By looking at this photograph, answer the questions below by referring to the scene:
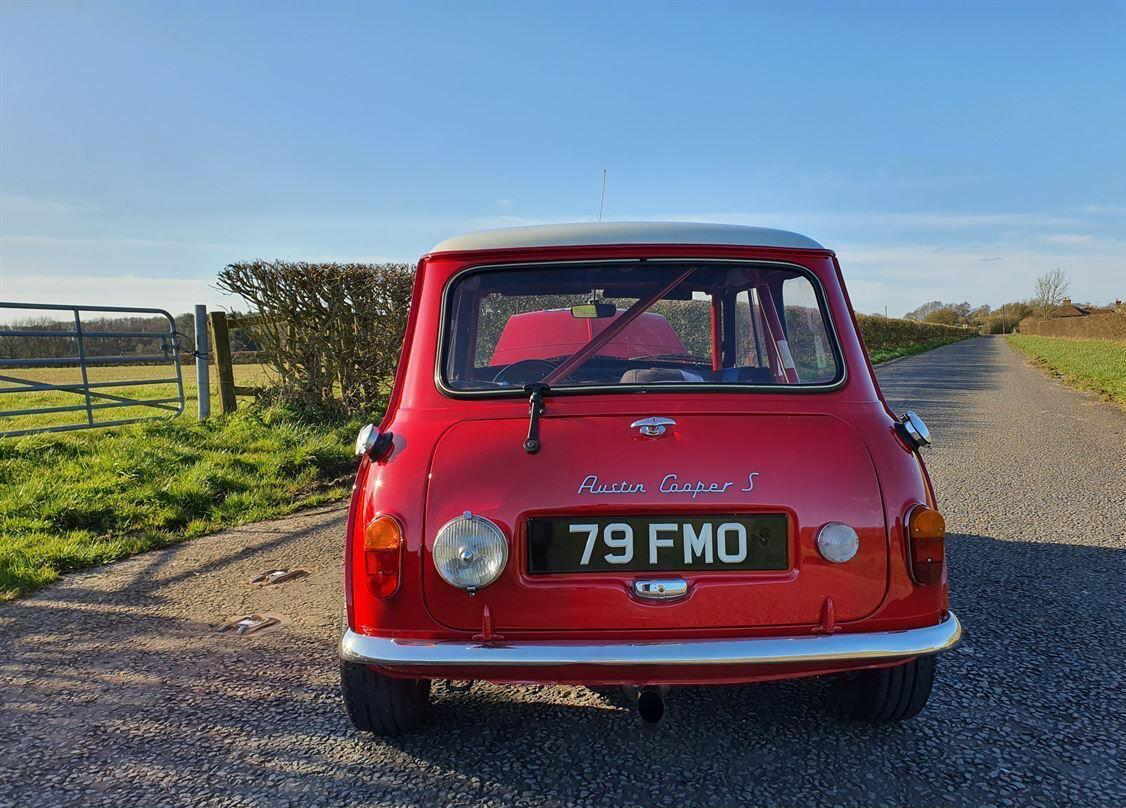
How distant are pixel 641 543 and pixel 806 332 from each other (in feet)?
3.64

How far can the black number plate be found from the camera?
2328mm

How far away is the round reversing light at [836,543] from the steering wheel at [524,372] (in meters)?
1.06

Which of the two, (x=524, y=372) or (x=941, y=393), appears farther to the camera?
(x=941, y=393)

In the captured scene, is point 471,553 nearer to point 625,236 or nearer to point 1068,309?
point 625,236

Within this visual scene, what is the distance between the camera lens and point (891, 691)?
2617mm

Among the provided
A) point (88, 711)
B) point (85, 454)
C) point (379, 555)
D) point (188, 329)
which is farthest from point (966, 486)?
point (188, 329)

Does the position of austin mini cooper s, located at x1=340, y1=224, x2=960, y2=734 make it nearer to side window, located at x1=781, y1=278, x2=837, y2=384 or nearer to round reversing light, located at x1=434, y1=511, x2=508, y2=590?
round reversing light, located at x1=434, y1=511, x2=508, y2=590

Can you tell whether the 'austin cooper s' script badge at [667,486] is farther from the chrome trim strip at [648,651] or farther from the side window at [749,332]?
the side window at [749,332]

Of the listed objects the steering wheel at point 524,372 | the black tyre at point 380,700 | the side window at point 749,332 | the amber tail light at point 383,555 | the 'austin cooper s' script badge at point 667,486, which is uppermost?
the side window at point 749,332

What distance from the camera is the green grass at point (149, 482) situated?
5.01 m

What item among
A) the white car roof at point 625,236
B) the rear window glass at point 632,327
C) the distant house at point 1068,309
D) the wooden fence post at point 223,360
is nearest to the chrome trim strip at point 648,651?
the rear window glass at point 632,327

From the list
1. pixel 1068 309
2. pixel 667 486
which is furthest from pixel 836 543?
pixel 1068 309

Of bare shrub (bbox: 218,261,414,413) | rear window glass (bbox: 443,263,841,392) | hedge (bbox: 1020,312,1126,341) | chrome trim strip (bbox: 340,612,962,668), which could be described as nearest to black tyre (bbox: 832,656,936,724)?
chrome trim strip (bbox: 340,612,962,668)

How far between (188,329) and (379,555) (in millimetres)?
9649
